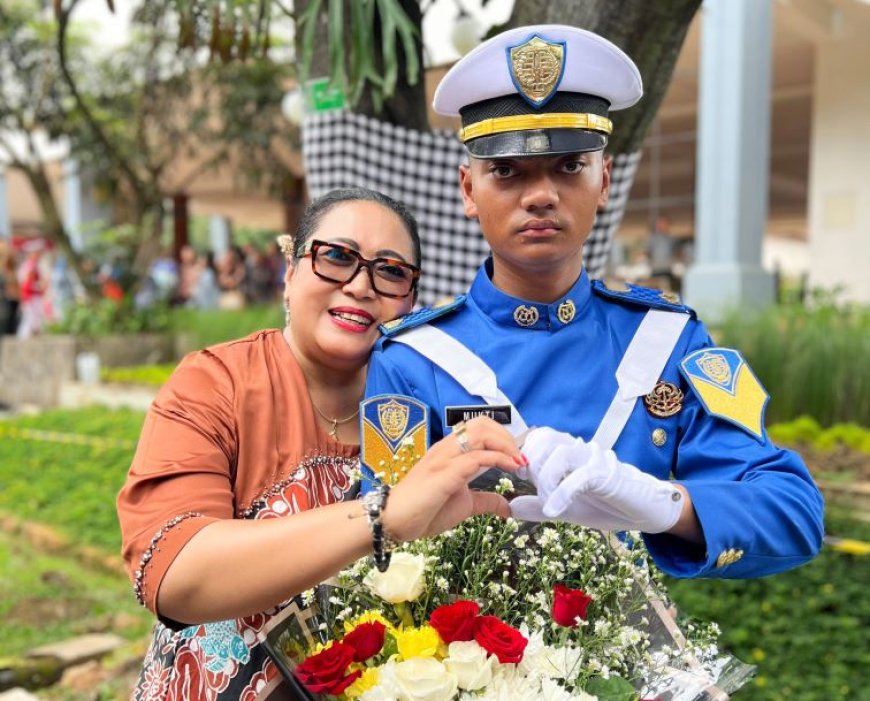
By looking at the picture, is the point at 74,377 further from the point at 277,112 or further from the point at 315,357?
the point at 315,357

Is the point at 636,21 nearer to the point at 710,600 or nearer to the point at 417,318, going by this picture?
the point at 417,318

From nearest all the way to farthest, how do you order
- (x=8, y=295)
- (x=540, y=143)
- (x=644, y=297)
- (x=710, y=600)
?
1. (x=540, y=143)
2. (x=644, y=297)
3. (x=710, y=600)
4. (x=8, y=295)

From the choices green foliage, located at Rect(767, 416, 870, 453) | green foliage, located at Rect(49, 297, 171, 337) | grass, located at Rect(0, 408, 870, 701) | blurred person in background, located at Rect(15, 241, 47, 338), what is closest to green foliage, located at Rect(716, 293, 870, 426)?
green foliage, located at Rect(767, 416, 870, 453)

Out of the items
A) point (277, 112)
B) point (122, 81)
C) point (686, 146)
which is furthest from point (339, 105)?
point (686, 146)

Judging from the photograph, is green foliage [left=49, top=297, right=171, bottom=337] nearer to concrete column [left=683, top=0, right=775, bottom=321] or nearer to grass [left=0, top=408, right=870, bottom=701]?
grass [left=0, top=408, right=870, bottom=701]

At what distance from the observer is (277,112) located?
13367 millimetres

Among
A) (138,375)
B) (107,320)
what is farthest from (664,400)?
(107,320)

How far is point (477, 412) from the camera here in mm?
1608

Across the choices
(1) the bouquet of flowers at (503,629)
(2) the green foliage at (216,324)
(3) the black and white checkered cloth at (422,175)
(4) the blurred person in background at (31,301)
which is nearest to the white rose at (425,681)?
(1) the bouquet of flowers at (503,629)

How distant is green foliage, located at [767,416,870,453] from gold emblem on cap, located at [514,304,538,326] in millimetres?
4235

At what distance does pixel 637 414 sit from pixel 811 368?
4.73 m

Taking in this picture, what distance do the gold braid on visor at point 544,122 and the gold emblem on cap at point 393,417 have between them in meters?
0.51

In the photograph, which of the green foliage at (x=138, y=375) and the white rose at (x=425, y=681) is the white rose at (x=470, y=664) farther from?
the green foliage at (x=138, y=375)

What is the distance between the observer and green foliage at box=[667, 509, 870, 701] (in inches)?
142
